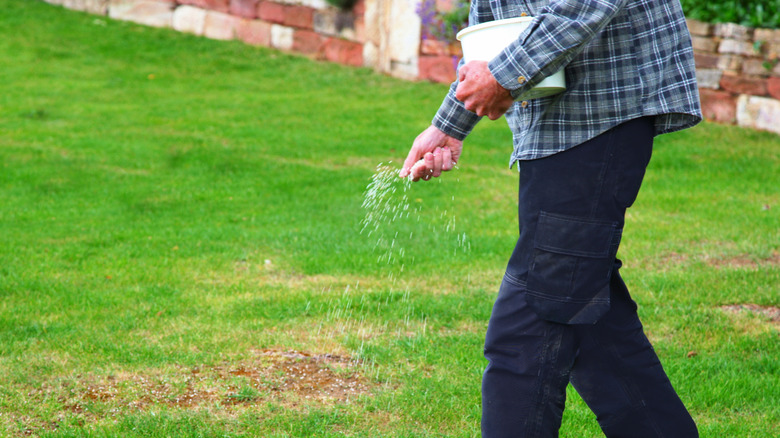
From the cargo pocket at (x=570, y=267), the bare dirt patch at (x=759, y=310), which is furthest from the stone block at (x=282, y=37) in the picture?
the cargo pocket at (x=570, y=267)

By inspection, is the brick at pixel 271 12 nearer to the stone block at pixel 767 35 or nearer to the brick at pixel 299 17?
the brick at pixel 299 17

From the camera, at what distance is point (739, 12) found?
867 centimetres

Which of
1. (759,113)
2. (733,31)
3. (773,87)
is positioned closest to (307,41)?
(733,31)

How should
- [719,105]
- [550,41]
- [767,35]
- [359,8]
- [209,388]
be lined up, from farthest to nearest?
[359,8] < [719,105] < [767,35] < [209,388] < [550,41]

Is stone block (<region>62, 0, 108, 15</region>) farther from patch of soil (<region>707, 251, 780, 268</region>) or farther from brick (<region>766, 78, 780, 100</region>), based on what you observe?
patch of soil (<region>707, 251, 780, 268</region>)

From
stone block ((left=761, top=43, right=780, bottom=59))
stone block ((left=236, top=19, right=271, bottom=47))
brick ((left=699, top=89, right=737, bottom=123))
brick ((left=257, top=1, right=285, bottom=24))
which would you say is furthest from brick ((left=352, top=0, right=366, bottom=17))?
stone block ((left=761, top=43, right=780, bottom=59))

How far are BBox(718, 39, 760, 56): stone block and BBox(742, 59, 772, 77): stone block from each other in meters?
0.08

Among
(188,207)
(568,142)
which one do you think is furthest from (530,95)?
(188,207)

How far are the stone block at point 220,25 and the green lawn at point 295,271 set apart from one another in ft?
11.8

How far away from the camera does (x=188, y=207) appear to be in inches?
257

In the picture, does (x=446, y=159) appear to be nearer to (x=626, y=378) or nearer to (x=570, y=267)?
(x=570, y=267)

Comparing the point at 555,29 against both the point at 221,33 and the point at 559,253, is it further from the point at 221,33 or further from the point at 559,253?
the point at 221,33

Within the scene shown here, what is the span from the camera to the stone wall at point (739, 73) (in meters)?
8.28

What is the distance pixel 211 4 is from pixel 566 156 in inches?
497
